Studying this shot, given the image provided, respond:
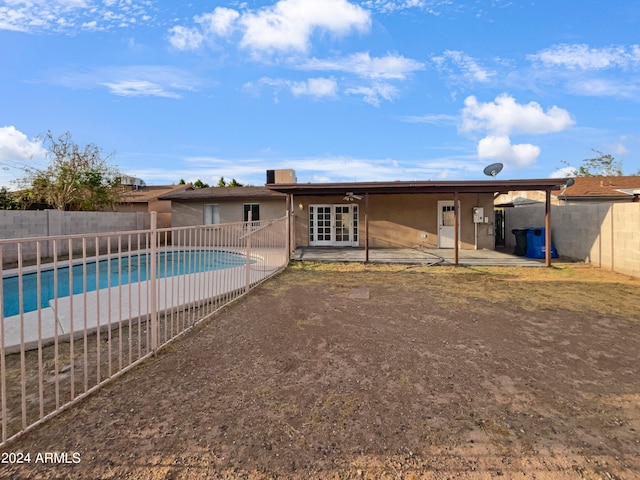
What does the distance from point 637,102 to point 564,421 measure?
69.0 feet

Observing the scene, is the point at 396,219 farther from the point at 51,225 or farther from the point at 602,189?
the point at 51,225

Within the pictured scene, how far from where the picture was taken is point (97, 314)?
2889mm

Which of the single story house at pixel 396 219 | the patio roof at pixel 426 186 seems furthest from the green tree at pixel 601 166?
the patio roof at pixel 426 186

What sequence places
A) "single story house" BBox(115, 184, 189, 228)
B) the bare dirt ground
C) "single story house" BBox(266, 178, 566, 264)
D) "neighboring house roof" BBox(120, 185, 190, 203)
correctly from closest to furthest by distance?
the bare dirt ground, "single story house" BBox(266, 178, 566, 264), "single story house" BBox(115, 184, 189, 228), "neighboring house roof" BBox(120, 185, 190, 203)

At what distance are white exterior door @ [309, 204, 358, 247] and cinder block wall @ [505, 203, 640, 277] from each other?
280 inches

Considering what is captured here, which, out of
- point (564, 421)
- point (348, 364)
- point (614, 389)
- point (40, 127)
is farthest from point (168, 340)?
point (40, 127)

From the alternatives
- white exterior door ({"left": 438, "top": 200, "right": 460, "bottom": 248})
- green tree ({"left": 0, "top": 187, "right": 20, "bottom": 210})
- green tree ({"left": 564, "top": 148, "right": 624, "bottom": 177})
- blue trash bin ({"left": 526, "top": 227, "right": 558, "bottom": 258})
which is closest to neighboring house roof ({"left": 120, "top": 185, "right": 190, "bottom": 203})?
green tree ({"left": 0, "top": 187, "right": 20, "bottom": 210})

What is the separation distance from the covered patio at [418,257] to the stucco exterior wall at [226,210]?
449 centimetres

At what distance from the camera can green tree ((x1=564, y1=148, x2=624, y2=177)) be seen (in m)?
28.8

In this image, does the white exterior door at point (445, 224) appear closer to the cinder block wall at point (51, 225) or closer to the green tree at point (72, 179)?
the cinder block wall at point (51, 225)

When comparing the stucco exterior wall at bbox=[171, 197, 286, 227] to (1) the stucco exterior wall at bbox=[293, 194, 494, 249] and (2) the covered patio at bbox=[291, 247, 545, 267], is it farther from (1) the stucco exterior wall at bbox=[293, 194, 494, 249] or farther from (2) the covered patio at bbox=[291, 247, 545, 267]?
(2) the covered patio at bbox=[291, 247, 545, 267]

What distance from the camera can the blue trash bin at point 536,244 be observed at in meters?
11.3

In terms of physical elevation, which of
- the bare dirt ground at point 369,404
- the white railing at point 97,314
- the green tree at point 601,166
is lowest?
the bare dirt ground at point 369,404

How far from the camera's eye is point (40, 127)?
16.6 meters
